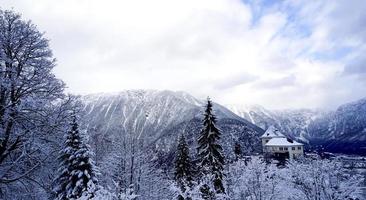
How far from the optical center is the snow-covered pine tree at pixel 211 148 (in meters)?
31.0

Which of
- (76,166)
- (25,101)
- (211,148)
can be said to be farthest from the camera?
(211,148)

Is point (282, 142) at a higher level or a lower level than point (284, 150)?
higher

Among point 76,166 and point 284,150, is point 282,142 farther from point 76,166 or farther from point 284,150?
point 76,166

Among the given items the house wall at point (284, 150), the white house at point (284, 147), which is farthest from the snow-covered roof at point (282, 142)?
the house wall at point (284, 150)

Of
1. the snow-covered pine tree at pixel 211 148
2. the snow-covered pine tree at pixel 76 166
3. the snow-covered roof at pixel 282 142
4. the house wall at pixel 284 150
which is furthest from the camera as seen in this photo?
the snow-covered roof at pixel 282 142

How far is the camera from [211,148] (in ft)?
105

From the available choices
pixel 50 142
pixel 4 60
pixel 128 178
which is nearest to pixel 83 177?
pixel 128 178

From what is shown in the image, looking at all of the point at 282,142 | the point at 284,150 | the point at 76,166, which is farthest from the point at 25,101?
the point at 282,142

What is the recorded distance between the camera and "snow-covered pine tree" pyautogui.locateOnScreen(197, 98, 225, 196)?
31.0m

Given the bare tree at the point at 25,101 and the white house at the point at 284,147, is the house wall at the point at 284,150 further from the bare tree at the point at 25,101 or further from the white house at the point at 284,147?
the bare tree at the point at 25,101

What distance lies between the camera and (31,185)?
41.0 feet

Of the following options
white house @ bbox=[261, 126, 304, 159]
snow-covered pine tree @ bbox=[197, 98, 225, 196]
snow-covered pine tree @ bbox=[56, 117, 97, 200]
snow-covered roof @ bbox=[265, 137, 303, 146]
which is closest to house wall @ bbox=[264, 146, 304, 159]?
white house @ bbox=[261, 126, 304, 159]

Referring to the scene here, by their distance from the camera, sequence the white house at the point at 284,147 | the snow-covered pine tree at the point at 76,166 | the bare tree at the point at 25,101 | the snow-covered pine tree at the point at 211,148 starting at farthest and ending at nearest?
the white house at the point at 284,147, the snow-covered pine tree at the point at 211,148, the snow-covered pine tree at the point at 76,166, the bare tree at the point at 25,101

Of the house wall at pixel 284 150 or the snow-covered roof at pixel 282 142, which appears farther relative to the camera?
the snow-covered roof at pixel 282 142
